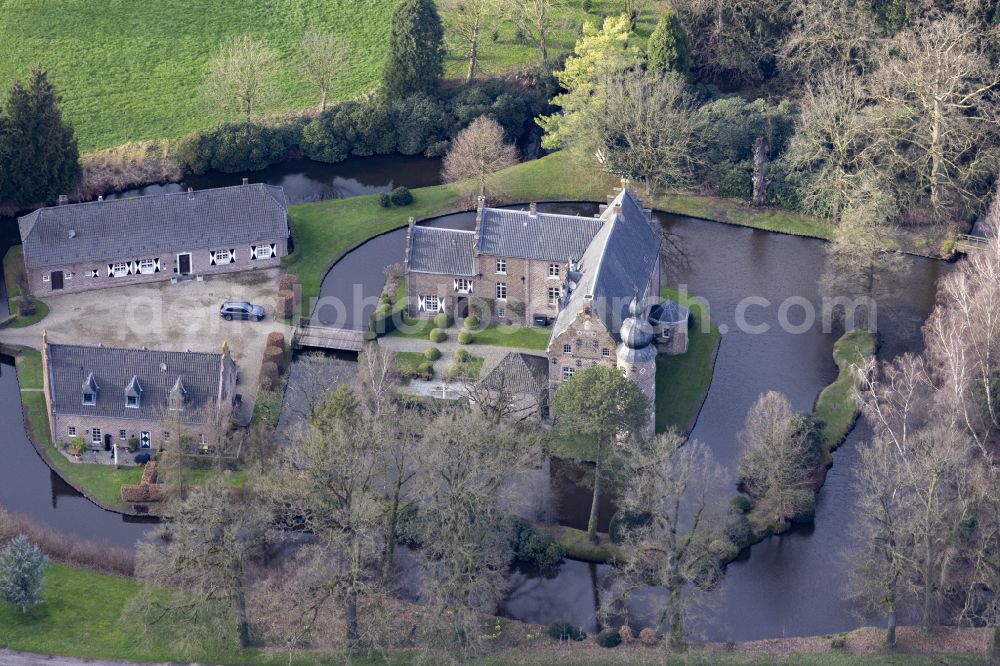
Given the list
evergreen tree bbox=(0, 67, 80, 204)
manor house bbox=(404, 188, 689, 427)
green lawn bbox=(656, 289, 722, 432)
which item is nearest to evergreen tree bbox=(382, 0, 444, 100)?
evergreen tree bbox=(0, 67, 80, 204)

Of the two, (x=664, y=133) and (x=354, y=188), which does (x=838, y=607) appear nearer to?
(x=664, y=133)

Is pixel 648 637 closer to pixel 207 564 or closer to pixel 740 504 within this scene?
pixel 740 504

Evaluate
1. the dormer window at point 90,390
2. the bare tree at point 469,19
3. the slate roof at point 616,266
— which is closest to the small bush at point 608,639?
the slate roof at point 616,266

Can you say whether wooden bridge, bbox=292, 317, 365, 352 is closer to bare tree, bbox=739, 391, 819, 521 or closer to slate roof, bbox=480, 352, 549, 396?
slate roof, bbox=480, 352, 549, 396

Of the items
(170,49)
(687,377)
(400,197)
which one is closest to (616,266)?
(687,377)

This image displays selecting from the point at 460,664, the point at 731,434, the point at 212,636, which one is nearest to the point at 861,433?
the point at 731,434
